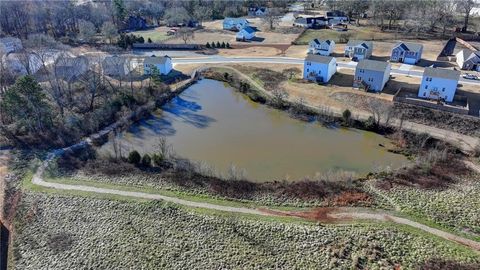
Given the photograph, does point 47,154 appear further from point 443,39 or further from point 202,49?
point 443,39

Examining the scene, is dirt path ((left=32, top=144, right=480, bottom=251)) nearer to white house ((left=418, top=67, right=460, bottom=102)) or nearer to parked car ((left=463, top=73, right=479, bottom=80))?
white house ((left=418, top=67, right=460, bottom=102))

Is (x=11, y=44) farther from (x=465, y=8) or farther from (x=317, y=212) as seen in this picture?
(x=465, y=8)

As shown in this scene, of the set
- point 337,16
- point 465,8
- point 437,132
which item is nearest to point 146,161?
point 437,132

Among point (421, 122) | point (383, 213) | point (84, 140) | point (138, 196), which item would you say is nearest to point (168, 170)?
point (138, 196)

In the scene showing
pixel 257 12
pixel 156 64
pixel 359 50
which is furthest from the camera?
pixel 257 12

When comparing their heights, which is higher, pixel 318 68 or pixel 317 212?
pixel 318 68

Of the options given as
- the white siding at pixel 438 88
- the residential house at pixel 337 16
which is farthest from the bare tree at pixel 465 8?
the white siding at pixel 438 88

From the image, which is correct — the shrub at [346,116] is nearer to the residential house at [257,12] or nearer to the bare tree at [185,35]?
the bare tree at [185,35]
